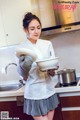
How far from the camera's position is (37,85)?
5.65 ft

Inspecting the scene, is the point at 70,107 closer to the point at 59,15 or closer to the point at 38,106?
the point at 38,106

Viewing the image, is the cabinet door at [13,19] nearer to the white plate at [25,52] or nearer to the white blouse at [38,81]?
the white blouse at [38,81]

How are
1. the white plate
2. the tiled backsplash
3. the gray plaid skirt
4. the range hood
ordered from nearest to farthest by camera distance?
the white plate → the gray plaid skirt → the range hood → the tiled backsplash

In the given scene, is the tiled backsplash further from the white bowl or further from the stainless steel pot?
the white bowl

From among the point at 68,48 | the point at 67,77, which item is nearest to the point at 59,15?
the point at 68,48

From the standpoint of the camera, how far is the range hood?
2133 millimetres

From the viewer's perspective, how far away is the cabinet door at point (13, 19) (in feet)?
7.72

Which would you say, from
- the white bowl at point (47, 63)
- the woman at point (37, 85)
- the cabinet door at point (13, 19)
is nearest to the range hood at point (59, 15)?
the cabinet door at point (13, 19)

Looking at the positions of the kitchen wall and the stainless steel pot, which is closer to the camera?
the stainless steel pot

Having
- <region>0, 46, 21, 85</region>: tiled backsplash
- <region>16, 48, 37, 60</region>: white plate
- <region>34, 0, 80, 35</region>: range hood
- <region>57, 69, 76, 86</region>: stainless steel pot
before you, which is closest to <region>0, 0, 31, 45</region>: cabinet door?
<region>34, 0, 80, 35</region>: range hood

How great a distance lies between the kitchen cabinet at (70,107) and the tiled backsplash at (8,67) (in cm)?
86

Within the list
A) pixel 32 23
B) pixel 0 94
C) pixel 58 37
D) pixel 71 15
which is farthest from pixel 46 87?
pixel 58 37

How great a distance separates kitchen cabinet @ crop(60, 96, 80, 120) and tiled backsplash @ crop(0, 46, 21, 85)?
0.86 m

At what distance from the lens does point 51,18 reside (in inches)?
88.2
